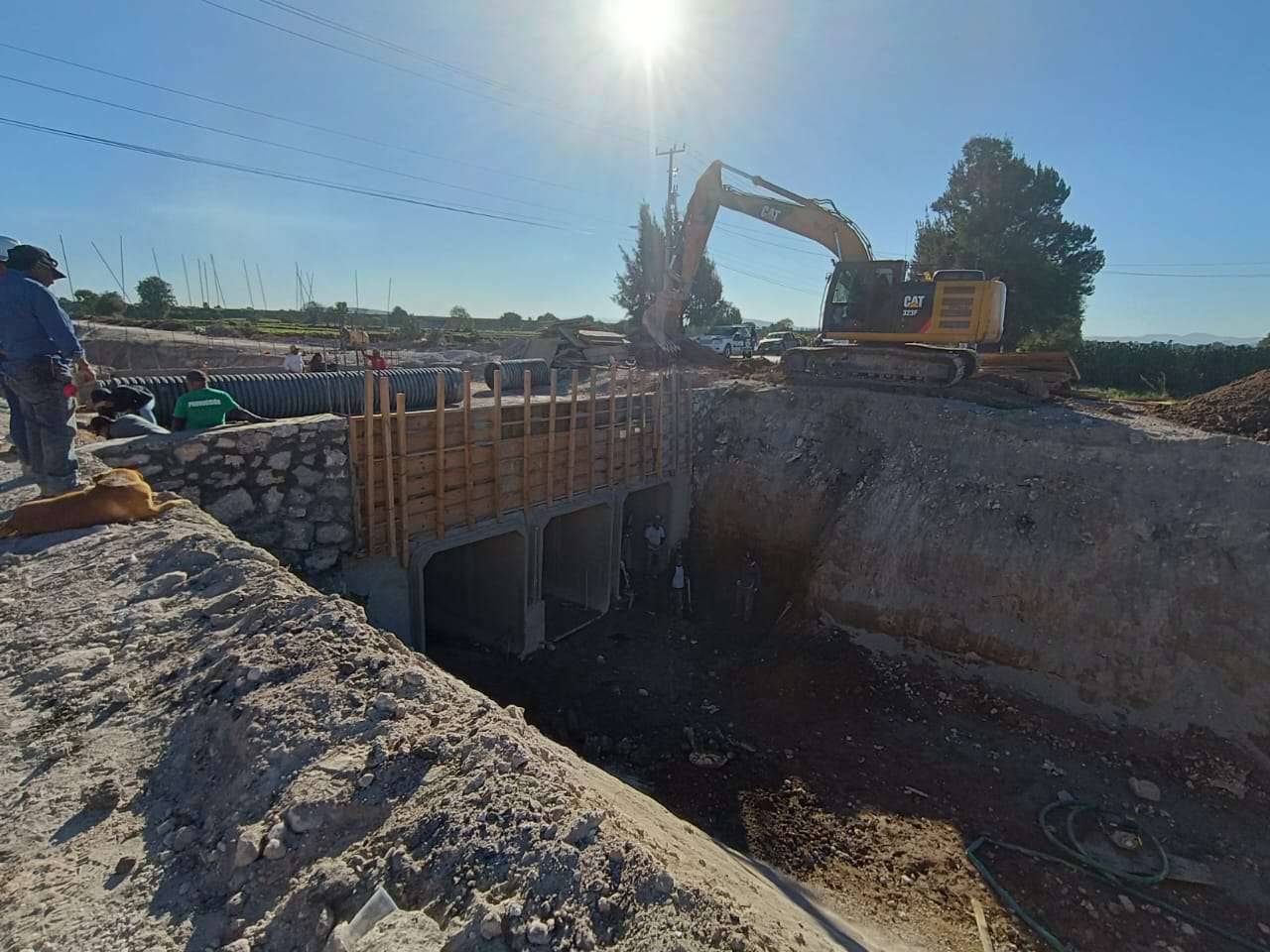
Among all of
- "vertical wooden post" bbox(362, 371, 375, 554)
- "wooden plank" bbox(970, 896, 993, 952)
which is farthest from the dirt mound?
"vertical wooden post" bbox(362, 371, 375, 554)

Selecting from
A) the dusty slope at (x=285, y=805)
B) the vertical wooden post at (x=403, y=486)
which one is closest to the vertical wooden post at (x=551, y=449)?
the vertical wooden post at (x=403, y=486)

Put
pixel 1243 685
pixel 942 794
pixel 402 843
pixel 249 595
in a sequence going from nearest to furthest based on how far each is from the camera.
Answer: pixel 402 843, pixel 249 595, pixel 942 794, pixel 1243 685

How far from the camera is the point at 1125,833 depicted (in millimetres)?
6738

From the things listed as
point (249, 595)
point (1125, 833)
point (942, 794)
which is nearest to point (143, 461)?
point (249, 595)

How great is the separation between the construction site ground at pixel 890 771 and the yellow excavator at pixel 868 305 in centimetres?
632

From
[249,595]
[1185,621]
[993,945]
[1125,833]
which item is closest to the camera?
[249,595]

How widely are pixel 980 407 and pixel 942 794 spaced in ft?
24.5

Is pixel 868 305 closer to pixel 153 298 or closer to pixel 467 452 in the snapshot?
pixel 467 452

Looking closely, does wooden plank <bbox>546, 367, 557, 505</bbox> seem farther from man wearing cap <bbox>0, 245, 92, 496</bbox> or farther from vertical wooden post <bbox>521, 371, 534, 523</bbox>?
man wearing cap <bbox>0, 245, 92, 496</bbox>

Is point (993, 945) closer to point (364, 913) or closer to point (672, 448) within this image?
point (364, 913)

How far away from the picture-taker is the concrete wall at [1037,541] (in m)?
8.47

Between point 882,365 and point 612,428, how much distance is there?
662cm

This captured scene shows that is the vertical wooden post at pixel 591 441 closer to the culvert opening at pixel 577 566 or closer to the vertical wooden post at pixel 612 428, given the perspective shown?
the vertical wooden post at pixel 612 428

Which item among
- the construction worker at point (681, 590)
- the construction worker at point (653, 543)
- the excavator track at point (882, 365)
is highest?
the excavator track at point (882, 365)
